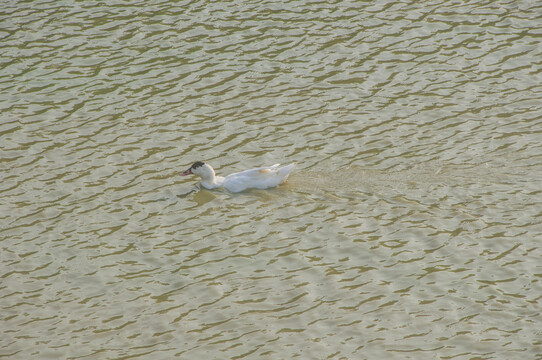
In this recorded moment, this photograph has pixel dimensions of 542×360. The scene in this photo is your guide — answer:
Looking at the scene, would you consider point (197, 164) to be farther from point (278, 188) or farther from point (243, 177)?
point (278, 188)

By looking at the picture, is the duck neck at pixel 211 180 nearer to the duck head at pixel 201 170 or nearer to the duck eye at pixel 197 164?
the duck head at pixel 201 170

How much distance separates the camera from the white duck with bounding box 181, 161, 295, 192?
15.8m

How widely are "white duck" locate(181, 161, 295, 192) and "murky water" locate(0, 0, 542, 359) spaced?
281 millimetres

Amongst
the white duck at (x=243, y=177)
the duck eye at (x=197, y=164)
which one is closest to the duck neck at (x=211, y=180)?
the white duck at (x=243, y=177)

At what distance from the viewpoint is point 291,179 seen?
16328 millimetres

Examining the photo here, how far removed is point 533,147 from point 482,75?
12.4 ft

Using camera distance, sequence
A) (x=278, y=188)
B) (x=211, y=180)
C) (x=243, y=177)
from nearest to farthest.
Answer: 1. (x=243, y=177)
2. (x=278, y=188)
3. (x=211, y=180)

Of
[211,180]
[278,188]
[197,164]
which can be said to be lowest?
[278,188]

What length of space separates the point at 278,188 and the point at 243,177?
734 millimetres

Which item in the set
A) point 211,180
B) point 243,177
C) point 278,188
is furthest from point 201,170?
point 278,188

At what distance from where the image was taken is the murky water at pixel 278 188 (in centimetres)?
1194

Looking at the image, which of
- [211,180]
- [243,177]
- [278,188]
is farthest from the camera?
[211,180]

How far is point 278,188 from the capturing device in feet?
52.8

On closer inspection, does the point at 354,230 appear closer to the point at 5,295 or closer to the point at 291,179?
the point at 291,179
